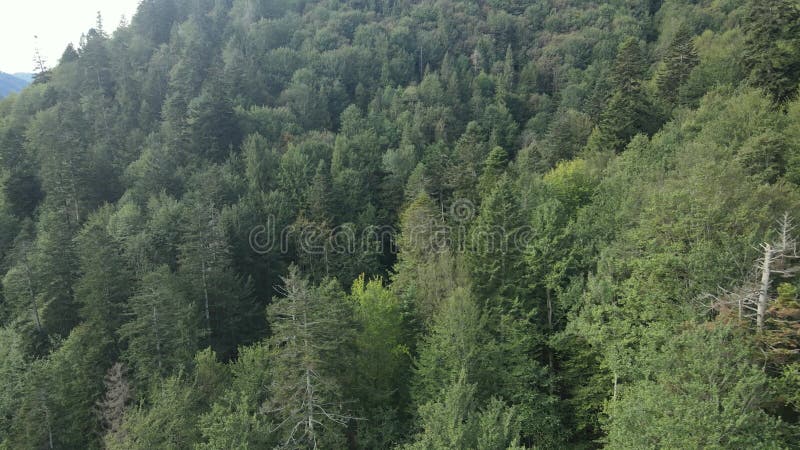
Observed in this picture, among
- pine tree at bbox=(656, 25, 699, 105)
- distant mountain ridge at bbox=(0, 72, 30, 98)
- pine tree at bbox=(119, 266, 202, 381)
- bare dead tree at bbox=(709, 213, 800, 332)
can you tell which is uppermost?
distant mountain ridge at bbox=(0, 72, 30, 98)

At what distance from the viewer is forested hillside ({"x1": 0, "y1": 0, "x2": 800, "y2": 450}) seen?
19.3m

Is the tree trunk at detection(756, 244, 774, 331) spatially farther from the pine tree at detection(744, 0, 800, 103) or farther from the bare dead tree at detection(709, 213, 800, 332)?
the pine tree at detection(744, 0, 800, 103)

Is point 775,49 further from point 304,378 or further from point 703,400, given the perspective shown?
point 304,378

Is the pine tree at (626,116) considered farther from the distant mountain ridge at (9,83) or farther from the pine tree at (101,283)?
the distant mountain ridge at (9,83)

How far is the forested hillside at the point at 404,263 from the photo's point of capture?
63.4 feet

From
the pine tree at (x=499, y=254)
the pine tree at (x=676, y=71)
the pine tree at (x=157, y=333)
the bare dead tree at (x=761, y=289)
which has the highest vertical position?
the pine tree at (x=676, y=71)

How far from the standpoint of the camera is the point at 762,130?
29.4 m

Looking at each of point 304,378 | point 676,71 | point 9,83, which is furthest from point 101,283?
point 9,83

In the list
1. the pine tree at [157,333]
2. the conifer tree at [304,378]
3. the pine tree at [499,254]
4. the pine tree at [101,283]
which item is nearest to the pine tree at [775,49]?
the pine tree at [499,254]

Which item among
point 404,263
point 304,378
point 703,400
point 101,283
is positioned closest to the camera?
point 703,400

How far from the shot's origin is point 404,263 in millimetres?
36375

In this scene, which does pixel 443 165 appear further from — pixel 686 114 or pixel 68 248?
pixel 68 248

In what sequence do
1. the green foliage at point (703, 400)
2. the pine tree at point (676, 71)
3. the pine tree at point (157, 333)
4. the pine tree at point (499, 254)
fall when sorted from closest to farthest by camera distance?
the green foliage at point (703, 400) → the pine tree at point (499, 254) → the pine tree at point (157, 333) → the pine tree at point (676, 71)

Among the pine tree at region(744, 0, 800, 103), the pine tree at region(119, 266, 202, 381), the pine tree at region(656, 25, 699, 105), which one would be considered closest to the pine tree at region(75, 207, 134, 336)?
the pine tree at region(119, 266, 202, 381)
